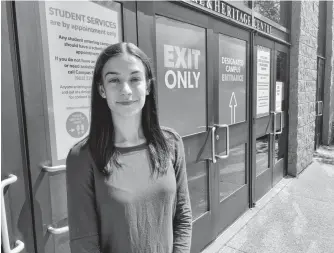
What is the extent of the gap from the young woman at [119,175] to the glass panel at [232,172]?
2.31 metres

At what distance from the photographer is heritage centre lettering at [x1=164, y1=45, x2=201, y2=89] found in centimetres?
244

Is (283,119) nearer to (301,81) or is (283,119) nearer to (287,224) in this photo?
(301,81)

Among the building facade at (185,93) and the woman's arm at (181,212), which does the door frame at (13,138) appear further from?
the woman's arm at (181,212)

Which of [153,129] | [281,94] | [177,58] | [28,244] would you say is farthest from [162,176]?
[281,94]

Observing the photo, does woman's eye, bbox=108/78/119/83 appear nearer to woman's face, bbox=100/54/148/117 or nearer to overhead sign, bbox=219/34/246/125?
woman's face, bbox=100/54/148/117

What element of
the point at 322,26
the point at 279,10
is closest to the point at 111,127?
the point at 279,10

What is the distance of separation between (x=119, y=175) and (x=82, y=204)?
0.58 ft

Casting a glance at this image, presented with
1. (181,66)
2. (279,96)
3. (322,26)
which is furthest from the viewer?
(322,26)

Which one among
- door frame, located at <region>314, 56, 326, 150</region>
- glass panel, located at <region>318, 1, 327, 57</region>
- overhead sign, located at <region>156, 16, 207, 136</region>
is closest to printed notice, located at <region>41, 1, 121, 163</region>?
overhead sign, located at <region>156, 16, 207, 136</region>

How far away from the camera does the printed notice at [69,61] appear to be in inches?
62.0

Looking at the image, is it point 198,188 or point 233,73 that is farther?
point 233,73

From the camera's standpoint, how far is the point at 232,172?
372 cm

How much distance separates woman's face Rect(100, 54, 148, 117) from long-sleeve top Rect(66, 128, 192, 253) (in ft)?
0.58

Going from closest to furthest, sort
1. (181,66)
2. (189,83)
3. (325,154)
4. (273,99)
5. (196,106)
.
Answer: (181,66)
(189,83)
(196,106)
(273,99)
(325,154)
